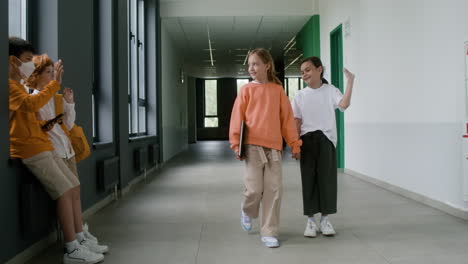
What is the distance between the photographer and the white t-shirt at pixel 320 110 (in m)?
3.05

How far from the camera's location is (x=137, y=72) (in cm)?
717

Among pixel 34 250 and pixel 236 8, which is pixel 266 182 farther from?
pixel 236 8

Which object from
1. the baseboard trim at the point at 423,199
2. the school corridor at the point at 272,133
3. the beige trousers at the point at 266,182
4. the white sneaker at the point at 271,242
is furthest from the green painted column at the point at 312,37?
the white sneaker at the point at 271,242

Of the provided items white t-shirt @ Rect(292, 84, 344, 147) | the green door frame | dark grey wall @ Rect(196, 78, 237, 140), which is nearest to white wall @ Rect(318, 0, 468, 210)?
the green door frame

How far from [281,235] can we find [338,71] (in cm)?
482

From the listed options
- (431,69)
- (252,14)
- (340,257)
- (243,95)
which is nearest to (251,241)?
(340,257)

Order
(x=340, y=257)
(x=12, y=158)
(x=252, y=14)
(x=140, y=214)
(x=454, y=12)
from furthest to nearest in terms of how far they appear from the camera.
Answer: (x=252, y=14) → (x=140, y=214) → (x=454, y=12) → (x=340, y=257) → (x=12, y=158)

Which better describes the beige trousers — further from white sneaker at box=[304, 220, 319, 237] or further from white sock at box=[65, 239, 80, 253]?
white sock at box=[65, 239, 80, 253]

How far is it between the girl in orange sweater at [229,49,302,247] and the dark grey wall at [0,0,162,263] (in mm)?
1383

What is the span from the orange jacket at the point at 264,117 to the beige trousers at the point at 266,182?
2.8 inches

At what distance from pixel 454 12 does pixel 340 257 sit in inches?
95.9

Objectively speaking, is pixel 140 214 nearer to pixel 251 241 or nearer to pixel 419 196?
pixel 251 241

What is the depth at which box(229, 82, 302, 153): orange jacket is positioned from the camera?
2.85m

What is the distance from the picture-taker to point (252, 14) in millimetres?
8438
